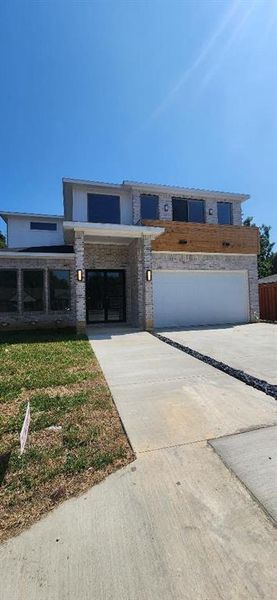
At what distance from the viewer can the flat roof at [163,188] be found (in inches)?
509

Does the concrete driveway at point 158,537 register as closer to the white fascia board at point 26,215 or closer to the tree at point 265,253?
the white fascia board at point 26,215

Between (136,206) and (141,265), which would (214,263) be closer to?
(141,265)

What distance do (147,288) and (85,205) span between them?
497cm

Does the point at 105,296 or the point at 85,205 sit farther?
the point at 105,296

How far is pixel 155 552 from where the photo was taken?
1.74m

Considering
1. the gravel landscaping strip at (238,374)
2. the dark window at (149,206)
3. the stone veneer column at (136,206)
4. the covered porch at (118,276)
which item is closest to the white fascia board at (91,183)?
the stone veneer column at (136,206)

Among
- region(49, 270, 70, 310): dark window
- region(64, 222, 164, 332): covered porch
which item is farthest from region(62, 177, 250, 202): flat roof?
region(49, 270, 70, 310): dark window

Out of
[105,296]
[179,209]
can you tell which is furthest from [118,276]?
[179,209]

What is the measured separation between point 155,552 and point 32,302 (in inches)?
471

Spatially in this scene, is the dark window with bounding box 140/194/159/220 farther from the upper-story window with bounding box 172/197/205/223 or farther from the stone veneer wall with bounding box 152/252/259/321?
the stone veneer wall with bounding box 152/252/259/321

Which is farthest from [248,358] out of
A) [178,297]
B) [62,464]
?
[178,297]

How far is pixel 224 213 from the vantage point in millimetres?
15219

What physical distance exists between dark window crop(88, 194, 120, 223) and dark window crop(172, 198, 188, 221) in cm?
281

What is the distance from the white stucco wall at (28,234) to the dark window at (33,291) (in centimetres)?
583
